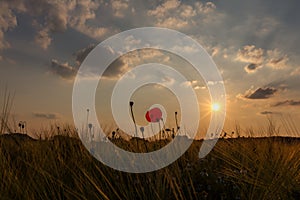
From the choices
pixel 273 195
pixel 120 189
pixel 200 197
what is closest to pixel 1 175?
pixel 120 189

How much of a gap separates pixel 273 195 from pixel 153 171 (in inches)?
47.2

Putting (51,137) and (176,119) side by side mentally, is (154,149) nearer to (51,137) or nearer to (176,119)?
(176,119)

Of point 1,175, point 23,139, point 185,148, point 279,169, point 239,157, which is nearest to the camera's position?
point 1,175

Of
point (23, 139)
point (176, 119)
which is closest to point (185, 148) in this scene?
point (176, 119)

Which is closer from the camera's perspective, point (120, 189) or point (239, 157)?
point (120, 189)

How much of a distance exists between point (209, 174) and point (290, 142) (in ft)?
11.9

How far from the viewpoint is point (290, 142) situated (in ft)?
23.5

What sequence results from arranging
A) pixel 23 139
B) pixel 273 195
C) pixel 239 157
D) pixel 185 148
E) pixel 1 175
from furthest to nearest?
pixel 23 139
pixel 185 148
pixel 239 157
pixel 1 175
pixel 273 195

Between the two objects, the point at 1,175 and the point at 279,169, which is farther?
the point at 279,169

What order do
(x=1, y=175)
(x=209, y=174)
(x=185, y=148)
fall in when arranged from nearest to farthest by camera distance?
(x=1, y=175)
(x=209, y=174)
(x=185, y=148)

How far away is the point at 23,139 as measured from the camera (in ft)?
23.0

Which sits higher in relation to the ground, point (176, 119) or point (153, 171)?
point (176, 119)

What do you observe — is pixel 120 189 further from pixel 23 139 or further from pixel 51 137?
pixel 23 139

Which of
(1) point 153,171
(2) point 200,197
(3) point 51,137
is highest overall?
(3) point 51,137
